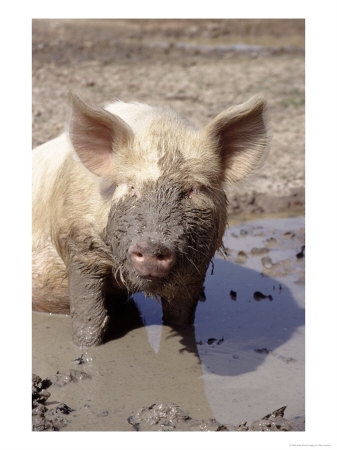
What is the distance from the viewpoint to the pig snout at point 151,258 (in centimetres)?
362

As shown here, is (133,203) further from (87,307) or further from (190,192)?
(87,307)

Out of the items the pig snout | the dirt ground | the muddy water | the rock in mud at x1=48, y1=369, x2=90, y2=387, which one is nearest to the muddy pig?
the pig snout

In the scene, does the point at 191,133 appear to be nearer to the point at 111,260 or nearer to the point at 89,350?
the point at 111,260

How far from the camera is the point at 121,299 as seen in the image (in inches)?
218

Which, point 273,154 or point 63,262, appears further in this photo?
point 273,154

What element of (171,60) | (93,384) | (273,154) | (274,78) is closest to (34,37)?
(171,60)

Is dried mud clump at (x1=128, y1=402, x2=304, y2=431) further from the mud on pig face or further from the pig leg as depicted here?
Answer: the pig leg

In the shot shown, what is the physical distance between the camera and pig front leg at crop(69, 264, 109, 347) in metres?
4.86

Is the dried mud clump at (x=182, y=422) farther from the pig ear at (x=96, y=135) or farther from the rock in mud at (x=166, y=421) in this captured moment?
the pig ear at (x=96, y=135)

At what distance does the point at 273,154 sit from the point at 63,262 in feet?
16.1

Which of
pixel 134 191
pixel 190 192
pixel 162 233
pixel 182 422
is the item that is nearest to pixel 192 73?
pixel 190 192

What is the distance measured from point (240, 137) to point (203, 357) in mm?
1714

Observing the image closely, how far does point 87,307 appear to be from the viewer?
16.1ft

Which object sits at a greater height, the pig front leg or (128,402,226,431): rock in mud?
the pig front leg
